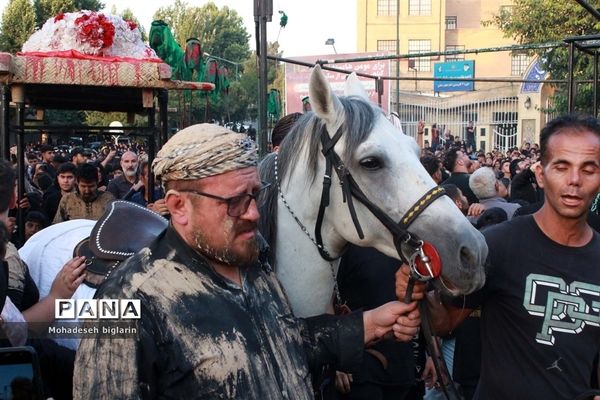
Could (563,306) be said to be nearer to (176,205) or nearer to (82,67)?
(176,205)

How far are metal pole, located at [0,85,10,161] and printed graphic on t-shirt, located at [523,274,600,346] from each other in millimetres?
3301

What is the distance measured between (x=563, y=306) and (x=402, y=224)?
2.02 feet

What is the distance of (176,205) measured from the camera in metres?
2.01

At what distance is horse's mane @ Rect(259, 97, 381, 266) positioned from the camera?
268cm

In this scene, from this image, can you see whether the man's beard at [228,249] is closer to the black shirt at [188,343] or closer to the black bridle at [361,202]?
the black shirt at [188,343]

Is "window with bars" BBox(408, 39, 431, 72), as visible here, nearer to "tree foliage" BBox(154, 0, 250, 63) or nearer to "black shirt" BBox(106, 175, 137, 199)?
"tree foliage" BBox(154, 0, 250, 63)

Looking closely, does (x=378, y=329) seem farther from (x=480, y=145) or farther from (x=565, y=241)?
(x=480, y=145)

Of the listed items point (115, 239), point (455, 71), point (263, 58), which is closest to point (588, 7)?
point (263, 58)

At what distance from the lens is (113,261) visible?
9.52 feet

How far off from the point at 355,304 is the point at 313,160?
81 centimetres

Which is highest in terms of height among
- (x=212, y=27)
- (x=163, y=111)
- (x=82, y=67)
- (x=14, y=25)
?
(x=212, y=27)

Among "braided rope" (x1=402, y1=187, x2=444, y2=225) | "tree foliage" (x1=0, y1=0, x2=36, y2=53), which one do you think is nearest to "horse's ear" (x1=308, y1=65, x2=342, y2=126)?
"braided rope" (x1=402, y1=187, x2=444, y2=225)

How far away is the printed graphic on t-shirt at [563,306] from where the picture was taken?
243 cm

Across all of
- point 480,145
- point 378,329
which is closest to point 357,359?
point 378,329
